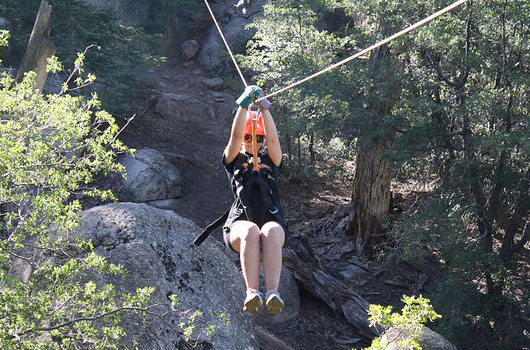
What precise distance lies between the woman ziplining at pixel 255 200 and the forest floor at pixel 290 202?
3.97 metres

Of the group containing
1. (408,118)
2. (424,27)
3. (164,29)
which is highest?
(424,27)

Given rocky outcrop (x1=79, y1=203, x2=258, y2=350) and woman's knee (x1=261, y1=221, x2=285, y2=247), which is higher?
woman's knee (x1=261, y1=221, x2=285, y2=247)

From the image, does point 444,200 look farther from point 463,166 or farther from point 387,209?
point 387,209

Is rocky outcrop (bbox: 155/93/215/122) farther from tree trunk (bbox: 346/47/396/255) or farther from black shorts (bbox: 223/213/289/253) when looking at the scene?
black shorts (bbox: 223/213/289/253)

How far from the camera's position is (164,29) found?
18.9m

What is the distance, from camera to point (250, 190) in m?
5.04

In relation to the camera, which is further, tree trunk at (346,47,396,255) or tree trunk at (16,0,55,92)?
tree trunk at (346,47,396,255)

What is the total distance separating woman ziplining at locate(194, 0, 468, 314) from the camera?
471cm

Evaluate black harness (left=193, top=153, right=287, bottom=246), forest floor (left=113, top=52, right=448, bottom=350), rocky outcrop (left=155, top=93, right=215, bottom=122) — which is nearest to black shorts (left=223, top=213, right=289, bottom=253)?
black harness (left=193, top=153, right=287, bottom=246)

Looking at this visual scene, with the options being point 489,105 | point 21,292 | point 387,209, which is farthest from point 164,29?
point 21,292

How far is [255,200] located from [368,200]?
6.87 m

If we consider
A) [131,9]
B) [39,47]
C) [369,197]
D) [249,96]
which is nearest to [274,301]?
[249,96]

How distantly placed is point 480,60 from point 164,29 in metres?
12.6

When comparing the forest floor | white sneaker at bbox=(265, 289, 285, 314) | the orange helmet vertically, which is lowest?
the forest floor
